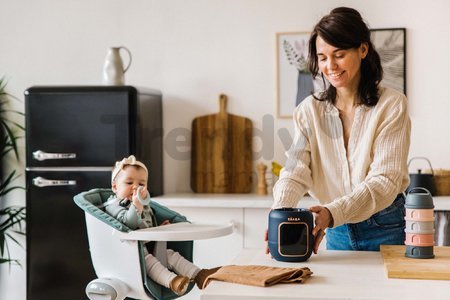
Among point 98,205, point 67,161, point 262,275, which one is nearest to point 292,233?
point 262,275

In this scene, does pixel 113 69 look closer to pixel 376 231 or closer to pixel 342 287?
pixel 376 231

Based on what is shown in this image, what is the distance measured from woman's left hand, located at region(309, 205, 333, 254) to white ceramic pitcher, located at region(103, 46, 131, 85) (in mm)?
2339

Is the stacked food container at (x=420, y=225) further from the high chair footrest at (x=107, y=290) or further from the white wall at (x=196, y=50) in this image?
the white wall at (x=196, y=50)

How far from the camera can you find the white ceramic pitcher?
4348mm

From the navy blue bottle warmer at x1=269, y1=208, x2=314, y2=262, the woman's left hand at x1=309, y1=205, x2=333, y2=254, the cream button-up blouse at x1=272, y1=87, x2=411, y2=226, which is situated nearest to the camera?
the navy blue bottle warmer at x1=269, y1=208, x2=314, y2=262

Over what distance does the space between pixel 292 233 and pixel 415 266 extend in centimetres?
36

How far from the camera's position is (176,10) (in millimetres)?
4602

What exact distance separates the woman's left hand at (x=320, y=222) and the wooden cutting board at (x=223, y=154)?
2.23 metres

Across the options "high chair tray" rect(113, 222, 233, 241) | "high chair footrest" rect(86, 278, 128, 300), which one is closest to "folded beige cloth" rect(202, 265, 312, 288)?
"high chair tray" rect(113, 222, 233, 241)

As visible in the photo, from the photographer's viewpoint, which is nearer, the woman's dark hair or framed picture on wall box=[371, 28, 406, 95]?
the woman's dark hair

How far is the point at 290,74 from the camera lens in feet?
14.7

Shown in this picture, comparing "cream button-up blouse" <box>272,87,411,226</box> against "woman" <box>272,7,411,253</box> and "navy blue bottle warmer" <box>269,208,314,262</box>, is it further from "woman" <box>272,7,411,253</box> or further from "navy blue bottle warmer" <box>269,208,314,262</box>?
"navy blue bottle warmer" <box>269,208,314,262</box>

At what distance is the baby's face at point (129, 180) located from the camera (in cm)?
280

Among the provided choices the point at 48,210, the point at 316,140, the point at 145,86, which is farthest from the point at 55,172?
the point at 316,140
